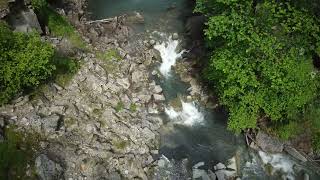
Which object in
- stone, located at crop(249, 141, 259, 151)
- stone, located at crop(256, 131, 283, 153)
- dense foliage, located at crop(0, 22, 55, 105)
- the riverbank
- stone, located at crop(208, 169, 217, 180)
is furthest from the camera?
stone, located at crop(249, 141, 259, 151)

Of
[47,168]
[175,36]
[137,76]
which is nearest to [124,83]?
[137,76]

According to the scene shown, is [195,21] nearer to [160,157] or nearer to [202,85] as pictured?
[202,85]

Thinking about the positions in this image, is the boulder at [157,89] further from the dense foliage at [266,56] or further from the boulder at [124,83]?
the dense foliage at [266,56]

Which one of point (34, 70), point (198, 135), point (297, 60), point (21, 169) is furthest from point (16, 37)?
point (297, 60)

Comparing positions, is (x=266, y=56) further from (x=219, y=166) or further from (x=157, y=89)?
(x=157, y=89)

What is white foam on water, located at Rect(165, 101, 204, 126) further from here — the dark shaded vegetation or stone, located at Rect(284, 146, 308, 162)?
stone, located at Rect(284, 146, 308, 162)

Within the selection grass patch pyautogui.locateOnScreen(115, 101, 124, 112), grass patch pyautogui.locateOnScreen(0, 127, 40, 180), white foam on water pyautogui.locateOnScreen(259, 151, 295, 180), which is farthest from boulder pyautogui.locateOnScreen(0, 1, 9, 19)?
white foam on water pyautogui.locateOnScreen(259, 151, 295, 180)
